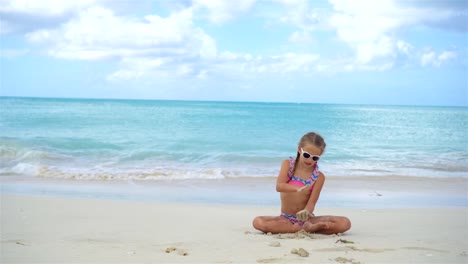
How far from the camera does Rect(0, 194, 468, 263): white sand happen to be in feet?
14.2

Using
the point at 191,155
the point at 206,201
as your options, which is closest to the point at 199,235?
the point at 206,201

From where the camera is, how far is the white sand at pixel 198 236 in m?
4.32

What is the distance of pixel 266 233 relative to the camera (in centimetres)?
548

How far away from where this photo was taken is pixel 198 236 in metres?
5.33

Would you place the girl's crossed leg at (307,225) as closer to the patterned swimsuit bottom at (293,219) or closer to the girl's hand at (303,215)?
the patterned swimsuit bottom at (293,219)

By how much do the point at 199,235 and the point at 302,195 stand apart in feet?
3.69

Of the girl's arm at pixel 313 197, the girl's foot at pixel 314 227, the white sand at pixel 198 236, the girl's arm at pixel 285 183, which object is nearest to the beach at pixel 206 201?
the white sand at pixel 198 236

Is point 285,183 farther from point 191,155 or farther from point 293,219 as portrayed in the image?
point 191,155

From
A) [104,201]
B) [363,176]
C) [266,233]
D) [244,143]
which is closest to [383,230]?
[266,233]

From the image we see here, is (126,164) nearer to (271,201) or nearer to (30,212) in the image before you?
(271,201)

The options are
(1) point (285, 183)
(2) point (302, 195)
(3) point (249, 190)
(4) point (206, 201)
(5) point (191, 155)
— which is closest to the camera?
(1) point (285, 183)

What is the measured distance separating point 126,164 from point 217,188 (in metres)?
5.05

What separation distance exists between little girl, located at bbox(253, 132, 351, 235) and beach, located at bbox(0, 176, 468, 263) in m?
0.13

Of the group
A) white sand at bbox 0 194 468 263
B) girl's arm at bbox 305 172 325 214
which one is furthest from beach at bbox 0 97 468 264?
girl's arm at bbox 305 172 325 214
